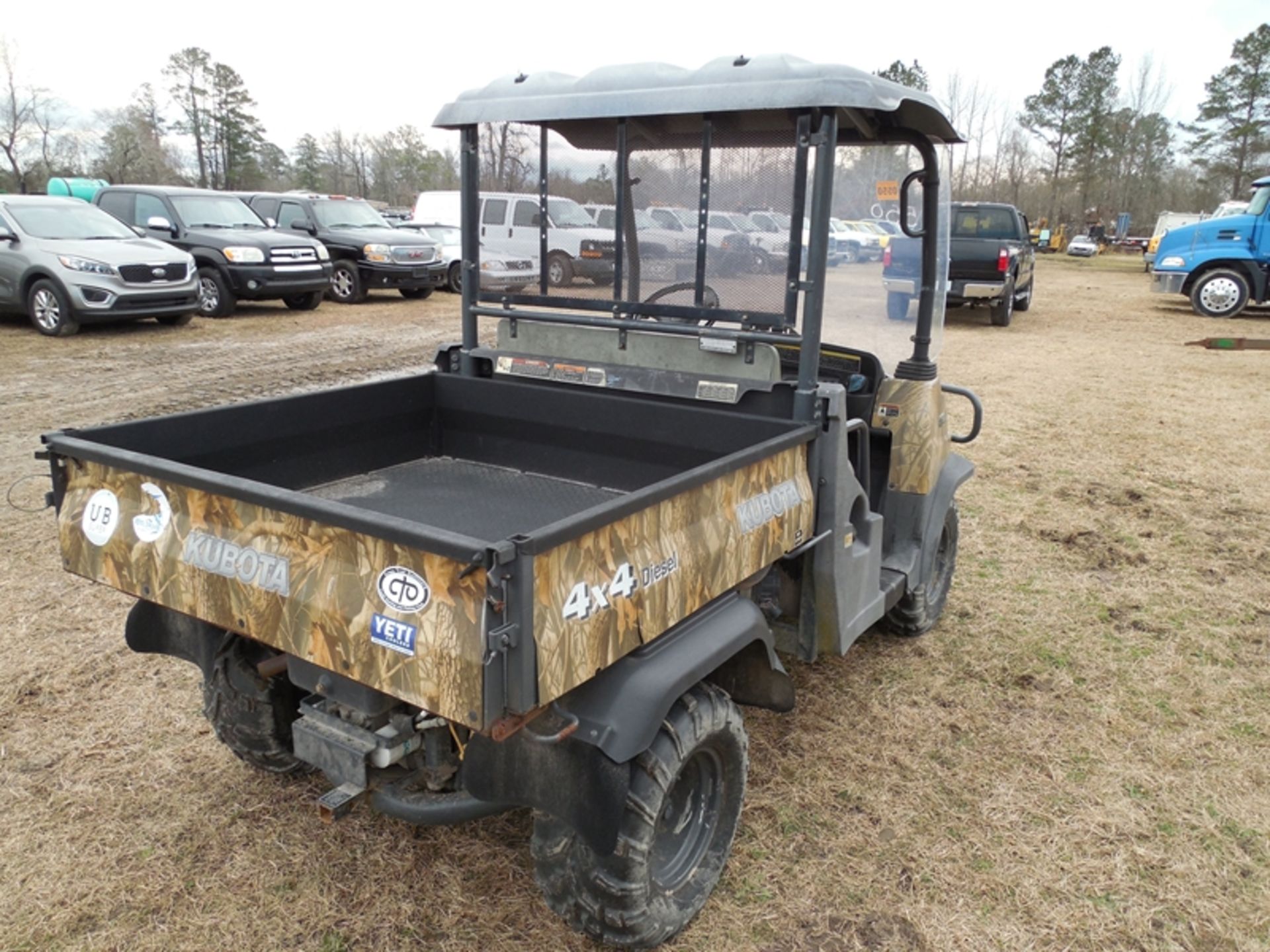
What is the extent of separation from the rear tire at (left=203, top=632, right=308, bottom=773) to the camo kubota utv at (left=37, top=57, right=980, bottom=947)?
12mm

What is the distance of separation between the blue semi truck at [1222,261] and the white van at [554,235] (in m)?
16.3

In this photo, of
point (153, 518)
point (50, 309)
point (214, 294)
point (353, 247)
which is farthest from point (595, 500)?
point (353, 247)

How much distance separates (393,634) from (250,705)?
1226 mm

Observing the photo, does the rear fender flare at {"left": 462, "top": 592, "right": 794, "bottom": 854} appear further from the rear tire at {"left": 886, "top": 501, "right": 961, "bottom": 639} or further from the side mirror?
the side mirror

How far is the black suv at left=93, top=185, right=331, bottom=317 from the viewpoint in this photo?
43.0 feet

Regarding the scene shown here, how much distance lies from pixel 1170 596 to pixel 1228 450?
→ 3985mm

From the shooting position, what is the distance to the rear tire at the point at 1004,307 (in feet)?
51.6

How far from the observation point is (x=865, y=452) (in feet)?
11.5

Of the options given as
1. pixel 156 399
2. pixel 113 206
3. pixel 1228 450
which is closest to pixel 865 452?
pixel 1228 450

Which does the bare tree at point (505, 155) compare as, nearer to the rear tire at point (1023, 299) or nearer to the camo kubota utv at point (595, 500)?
the camo kubota utv at point (595, 500)

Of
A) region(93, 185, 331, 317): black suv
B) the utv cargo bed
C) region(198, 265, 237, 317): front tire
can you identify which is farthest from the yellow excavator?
the utv cargo bed

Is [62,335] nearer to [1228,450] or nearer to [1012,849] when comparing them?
[1012,849]

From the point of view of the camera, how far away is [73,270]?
10875mm

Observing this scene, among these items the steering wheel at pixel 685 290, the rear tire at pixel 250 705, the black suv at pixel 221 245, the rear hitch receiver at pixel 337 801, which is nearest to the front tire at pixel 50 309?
the black suv at pixel 221 245
